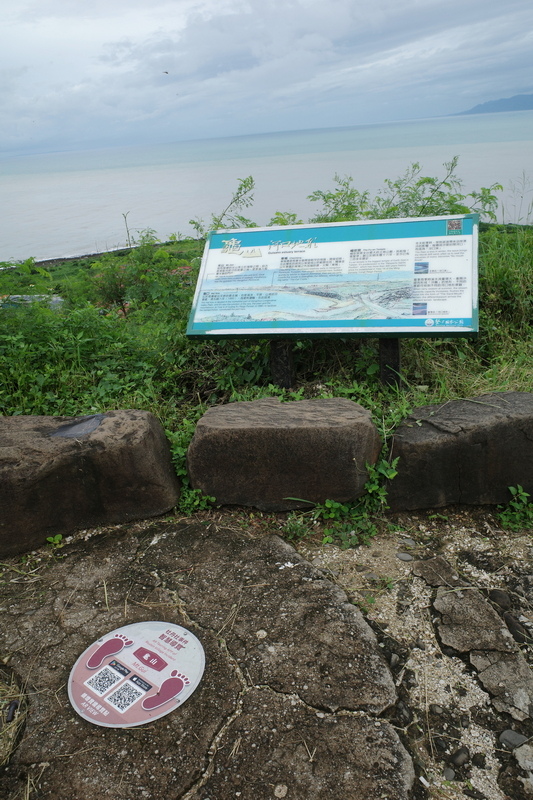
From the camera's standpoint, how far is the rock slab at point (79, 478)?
9.15ft

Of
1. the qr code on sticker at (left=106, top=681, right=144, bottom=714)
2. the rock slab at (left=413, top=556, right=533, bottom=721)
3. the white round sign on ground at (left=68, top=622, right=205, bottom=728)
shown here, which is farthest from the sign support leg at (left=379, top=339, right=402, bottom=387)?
the qr code on sticker at (left=106, top=681, right=144, bottom=714)

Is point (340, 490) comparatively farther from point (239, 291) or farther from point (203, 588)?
point (239, 291)

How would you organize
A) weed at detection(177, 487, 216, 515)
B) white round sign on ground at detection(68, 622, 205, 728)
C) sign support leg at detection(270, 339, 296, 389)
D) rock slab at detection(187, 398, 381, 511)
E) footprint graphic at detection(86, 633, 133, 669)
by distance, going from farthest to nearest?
sign support leg at detection(270, 339, 296, 389) → weed at detection(177, 487, 216, 515) → rock slab at detection(187, 398, 381, 511) → footprint graphic at detection(86, 633, 133, 669) → white round sign on ground at detection(68, 622, 205, 728)

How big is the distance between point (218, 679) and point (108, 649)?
0.46 meters

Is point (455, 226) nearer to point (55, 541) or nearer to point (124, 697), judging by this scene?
point (55, 541)

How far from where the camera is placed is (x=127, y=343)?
429 centimetres

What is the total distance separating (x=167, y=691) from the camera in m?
2.04

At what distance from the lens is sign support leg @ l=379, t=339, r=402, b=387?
139 inches

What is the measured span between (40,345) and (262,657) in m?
2.91

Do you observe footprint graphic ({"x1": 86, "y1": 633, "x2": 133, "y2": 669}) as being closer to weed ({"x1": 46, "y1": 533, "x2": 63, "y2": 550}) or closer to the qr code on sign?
weed ({"x1": 46, "y1": 533, "x2": 63, "y2": 550})

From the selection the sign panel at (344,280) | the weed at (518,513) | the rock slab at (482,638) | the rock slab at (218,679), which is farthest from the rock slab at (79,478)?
the weed at (518,513)

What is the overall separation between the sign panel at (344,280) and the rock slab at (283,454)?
599 millimetres

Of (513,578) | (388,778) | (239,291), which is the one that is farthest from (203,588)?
(239,291)

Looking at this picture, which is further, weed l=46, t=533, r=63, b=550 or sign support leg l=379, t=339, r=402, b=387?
sign support leg l=379, t=339, r=402, b=387
